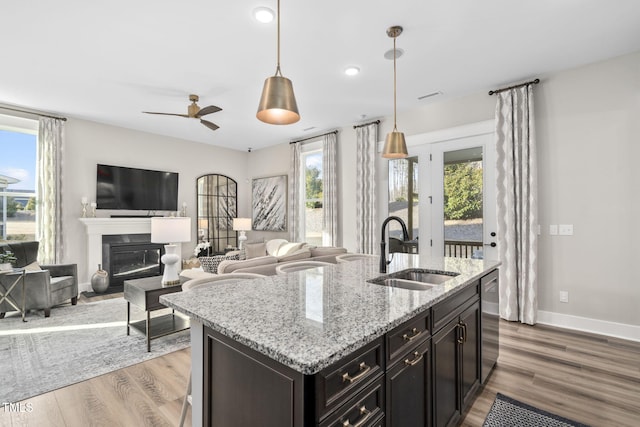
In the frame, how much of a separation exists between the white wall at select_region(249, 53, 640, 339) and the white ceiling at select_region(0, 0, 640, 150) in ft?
0.89

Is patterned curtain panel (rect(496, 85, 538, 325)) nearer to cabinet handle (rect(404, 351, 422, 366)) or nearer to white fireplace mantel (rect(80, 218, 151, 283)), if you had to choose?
cabinet handle (rect(404, 351, 422, 366))

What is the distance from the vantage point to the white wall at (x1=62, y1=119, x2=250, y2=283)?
5.15 metres

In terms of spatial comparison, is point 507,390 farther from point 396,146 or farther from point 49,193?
point 49,193

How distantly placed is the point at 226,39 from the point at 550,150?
3.77m

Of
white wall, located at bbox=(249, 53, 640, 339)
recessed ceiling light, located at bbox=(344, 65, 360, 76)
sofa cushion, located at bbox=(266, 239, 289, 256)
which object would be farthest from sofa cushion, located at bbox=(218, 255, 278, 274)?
white wall, located at bbox=(249, 53, 640, 339)

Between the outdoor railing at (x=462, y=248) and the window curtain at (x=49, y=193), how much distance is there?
6028mm

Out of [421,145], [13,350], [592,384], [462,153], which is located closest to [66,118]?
[13,350]

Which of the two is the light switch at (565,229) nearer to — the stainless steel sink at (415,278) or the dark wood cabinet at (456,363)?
the dark wood cabinet at (456,363)

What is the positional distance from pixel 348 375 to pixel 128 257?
19.2ft

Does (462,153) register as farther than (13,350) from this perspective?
Yes

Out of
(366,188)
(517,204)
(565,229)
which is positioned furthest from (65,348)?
(565,229)

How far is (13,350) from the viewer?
2.90 m

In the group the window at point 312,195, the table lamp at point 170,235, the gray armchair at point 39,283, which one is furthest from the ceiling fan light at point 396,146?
the gray armchair at point 39,283

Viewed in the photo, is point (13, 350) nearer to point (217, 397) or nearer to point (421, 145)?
point (217, 397)
